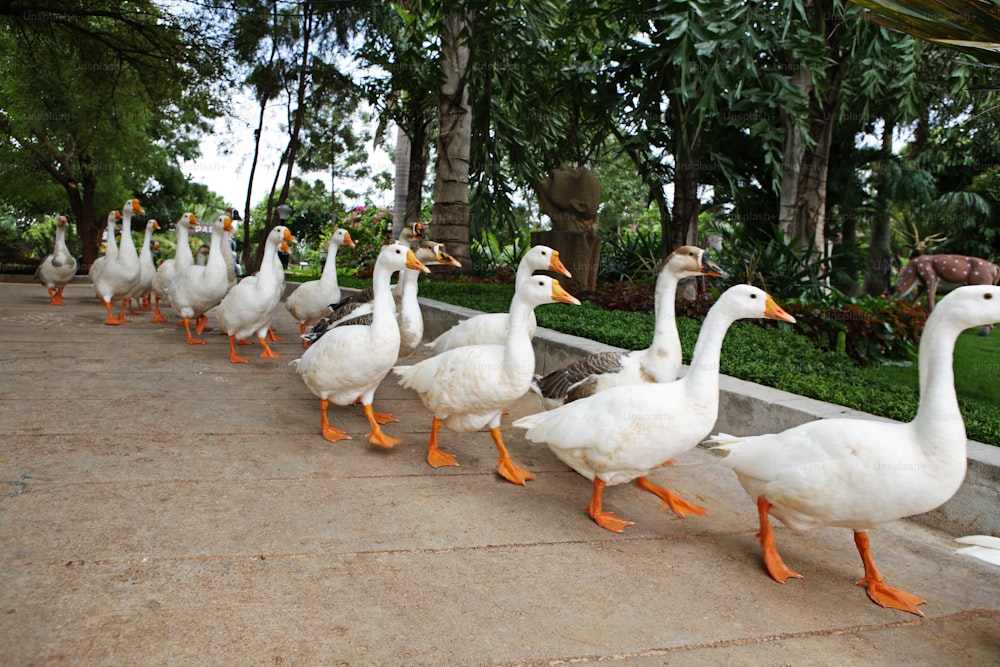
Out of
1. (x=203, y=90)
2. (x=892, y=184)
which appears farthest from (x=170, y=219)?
(x=892, y=184)

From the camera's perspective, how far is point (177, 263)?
30.3 ft

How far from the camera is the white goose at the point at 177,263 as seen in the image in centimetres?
917

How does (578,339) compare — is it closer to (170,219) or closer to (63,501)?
(63,501)

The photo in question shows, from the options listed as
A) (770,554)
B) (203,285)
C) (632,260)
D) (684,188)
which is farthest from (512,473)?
(632,260)

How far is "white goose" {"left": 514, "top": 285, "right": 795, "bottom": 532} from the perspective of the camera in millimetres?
3189

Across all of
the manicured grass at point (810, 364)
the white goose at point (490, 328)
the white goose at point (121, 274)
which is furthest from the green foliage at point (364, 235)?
the white goose at point (490, 328)

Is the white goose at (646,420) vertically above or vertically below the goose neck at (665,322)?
below

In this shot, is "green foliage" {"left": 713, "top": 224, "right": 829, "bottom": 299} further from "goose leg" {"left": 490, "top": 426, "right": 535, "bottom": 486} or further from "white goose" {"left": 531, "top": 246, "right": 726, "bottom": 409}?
"goose leg" {"left": 490, "top": 426, "right": 535, "bottom": 486}

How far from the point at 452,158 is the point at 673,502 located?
384 inches

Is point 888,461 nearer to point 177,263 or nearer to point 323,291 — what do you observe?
point 323,291

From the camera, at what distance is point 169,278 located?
9469mm

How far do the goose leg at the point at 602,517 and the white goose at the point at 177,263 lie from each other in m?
7.39

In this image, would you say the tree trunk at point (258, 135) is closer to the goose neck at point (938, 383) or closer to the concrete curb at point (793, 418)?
the concrete curb at point (793, 418)

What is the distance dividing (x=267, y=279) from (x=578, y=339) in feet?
10.3
